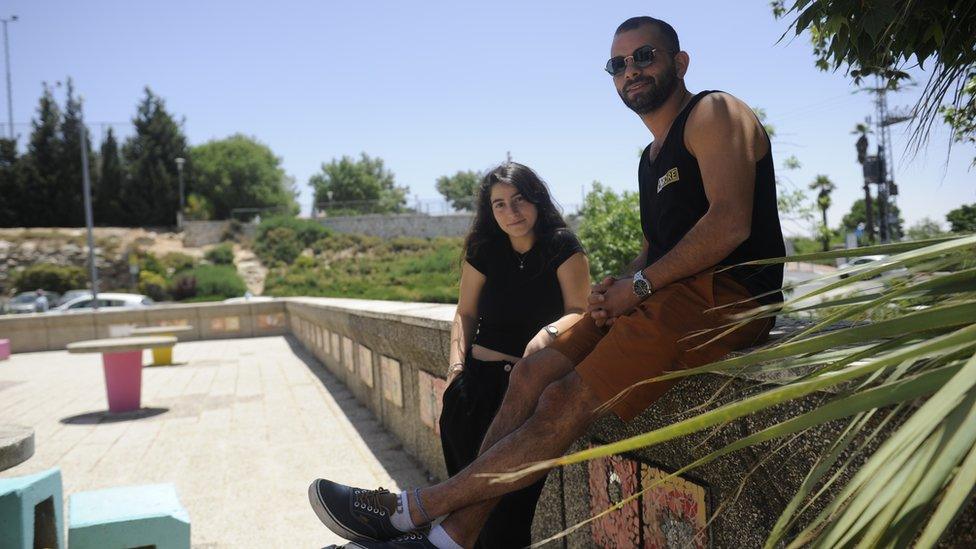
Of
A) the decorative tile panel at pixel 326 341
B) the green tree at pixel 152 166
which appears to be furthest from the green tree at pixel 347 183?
the decorative tile panel at pixel 326 341

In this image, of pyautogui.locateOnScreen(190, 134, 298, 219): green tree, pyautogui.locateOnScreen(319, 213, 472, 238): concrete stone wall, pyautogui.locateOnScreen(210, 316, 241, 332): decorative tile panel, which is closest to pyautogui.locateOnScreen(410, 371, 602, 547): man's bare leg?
pyautogui.locateOnScreen(210, 316, 241, 332): decorative tile panel

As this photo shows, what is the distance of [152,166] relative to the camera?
64.8 metres

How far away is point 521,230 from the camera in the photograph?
318cm

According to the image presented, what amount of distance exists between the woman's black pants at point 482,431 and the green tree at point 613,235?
22.4 metres

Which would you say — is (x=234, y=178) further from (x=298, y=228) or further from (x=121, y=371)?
(x=121, y=371)

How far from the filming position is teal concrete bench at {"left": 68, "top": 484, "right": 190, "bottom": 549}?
3125 mm

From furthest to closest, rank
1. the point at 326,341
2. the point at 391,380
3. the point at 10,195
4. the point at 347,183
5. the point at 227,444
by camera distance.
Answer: the point at 347,183
the point at 10,195
the point at 326,341
the point at 227,444
the point at 391,380

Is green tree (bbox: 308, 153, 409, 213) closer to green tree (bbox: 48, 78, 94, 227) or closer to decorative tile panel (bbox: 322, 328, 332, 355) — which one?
green tree (bbox: 48, 78, 94, 227)

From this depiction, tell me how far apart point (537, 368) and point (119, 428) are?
662cm

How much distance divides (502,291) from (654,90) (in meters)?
1.05

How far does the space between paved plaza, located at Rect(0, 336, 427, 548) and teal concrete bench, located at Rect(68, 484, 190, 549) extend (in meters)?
0.69

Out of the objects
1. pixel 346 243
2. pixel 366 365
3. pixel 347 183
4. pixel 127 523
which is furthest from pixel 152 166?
pixel 127 523

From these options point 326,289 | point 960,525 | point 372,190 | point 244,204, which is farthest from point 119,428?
point 372,190

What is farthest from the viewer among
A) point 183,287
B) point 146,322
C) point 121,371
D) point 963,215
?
point 183,287
